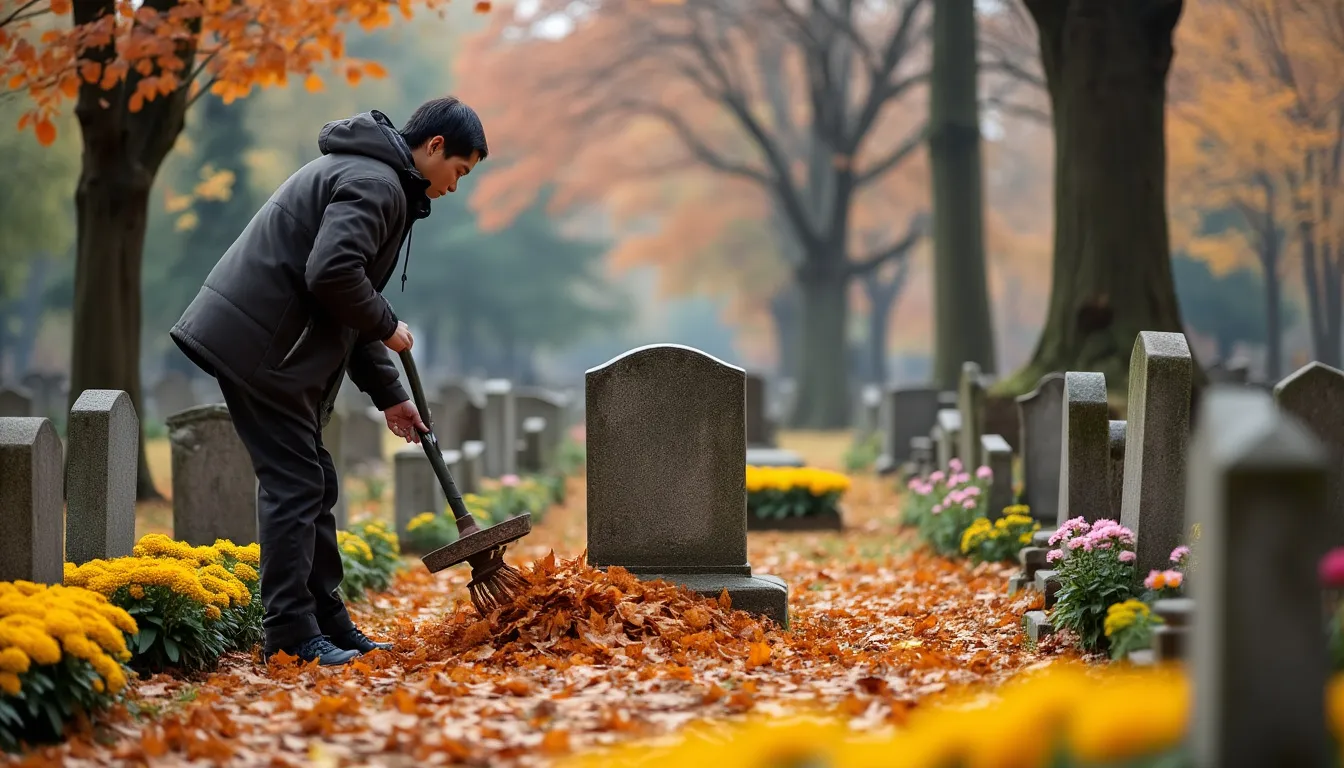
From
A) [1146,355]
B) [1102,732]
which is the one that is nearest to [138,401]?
[1146,355]

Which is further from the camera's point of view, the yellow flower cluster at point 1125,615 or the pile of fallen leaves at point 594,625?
the pile of fallen leaves at point 594,625

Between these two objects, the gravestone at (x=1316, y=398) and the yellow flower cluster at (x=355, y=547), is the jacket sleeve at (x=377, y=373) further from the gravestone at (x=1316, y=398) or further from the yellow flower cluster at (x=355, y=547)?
the gravestone at (x=1316, y=398)

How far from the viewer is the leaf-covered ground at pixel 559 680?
13.3 ft

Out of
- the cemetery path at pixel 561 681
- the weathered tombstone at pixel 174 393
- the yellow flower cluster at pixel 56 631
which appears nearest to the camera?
the cemetery path at pixel 561 681

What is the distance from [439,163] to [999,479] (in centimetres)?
514

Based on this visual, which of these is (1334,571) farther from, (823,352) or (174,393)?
(823,352)

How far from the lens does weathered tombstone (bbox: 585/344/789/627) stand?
6418 millimetres

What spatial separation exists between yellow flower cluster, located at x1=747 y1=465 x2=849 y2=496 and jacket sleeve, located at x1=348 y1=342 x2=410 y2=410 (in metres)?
6.90

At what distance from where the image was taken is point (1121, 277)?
36.7 feet

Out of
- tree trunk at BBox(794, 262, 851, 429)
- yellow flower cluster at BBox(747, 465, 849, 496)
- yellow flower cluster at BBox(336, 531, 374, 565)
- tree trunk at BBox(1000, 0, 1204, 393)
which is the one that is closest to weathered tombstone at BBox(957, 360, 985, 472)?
tree trunk at BBox(1000, 0, 1204, 393)

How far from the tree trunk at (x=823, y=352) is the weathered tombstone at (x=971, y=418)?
16.3 meters

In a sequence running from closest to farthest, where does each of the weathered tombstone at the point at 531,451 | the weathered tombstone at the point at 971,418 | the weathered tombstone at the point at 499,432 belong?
the weathered tombstone at the point at 971,418
the weathered tombstone at the point at 499,432
the weathered tombstone at the point at 531,451

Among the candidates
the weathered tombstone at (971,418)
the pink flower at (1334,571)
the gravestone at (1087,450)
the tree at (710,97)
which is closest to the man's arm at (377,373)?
the gravestone at (1087,450)

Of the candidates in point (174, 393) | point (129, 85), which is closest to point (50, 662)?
point (129, 85)
